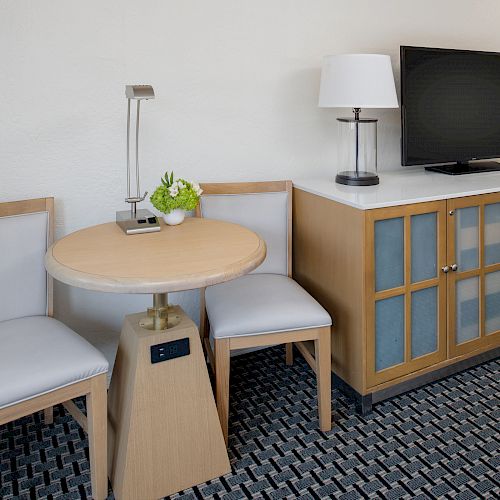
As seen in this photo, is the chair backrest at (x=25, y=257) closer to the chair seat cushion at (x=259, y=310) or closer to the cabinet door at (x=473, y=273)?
the chair seat cushion at (x=259, y=310)

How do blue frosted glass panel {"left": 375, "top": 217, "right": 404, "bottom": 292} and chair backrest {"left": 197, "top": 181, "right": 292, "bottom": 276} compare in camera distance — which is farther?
chair backrest {"left": 197, "top": 181, "right": 292, "bottom": 276}

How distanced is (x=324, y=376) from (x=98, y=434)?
0.85 meters

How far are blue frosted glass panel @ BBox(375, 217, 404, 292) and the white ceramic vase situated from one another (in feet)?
2.48

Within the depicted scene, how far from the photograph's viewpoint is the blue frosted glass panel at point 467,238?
2.35m

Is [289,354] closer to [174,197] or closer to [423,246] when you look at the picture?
[423,246]

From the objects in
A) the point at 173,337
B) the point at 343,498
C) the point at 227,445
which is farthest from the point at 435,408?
the point at 173,337

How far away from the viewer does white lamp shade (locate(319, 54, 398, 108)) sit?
229 centimetres

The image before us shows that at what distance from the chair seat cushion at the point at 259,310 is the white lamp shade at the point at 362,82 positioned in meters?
0.83

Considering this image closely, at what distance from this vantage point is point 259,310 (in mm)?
1984

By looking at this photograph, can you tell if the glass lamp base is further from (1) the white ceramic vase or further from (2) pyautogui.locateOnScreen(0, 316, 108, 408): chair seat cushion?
(2) pyautogui.locateOnScreen(0, 316, 108, 408): chair seat cushion

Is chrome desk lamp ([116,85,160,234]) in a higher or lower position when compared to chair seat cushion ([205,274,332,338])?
higher

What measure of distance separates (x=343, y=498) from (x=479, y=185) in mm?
1497

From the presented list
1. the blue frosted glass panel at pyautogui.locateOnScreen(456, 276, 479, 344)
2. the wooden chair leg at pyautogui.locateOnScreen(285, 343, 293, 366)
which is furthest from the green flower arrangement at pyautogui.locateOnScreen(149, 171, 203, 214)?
the blue frosted glass panel at pyautogui.locateOnScreen(456, 276, 479, 344)

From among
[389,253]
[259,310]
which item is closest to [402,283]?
[389,253]
